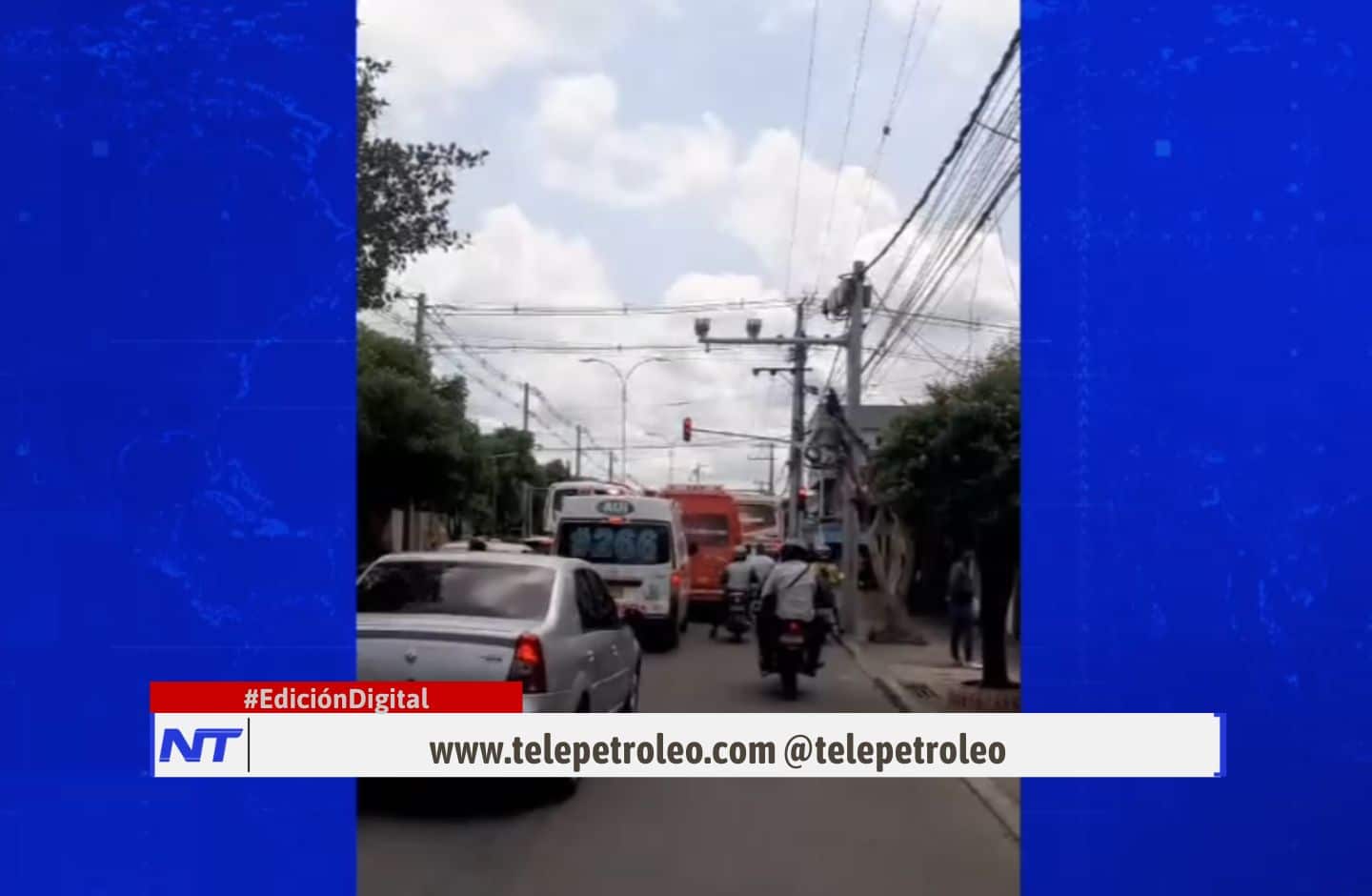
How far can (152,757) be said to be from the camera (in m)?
5.27

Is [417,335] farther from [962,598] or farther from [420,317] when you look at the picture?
[962,598]

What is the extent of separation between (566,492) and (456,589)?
5.89m

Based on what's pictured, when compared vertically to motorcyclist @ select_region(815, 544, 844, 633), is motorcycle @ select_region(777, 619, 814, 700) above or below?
below

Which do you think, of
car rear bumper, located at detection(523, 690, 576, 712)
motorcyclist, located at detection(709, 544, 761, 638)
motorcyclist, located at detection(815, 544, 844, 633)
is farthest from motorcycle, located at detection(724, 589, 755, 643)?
car rear bumper, located at detection(523, 690, 576, 712)

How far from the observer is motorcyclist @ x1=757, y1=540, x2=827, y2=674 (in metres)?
8.83

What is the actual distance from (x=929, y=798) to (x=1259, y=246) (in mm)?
2886

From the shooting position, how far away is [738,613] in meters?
11.0

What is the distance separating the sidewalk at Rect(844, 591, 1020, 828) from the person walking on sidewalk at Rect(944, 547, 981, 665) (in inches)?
5.7

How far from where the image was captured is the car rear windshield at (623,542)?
13.1 m

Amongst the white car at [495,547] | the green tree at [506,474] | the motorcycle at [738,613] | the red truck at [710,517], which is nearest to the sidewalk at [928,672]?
the motorcycle at [738,613]

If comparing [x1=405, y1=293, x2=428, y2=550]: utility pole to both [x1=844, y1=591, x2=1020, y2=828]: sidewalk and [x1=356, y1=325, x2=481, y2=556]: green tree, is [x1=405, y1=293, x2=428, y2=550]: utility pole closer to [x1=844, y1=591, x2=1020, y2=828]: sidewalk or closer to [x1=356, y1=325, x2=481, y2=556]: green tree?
[x1=356, y1=325, x2=481, y2=556]: green tree

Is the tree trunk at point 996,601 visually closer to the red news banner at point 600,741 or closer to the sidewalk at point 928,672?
the sidewalk at point 928,672

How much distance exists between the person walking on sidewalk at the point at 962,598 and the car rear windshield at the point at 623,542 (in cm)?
345

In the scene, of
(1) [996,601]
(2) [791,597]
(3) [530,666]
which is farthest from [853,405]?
(3) [530,666]
